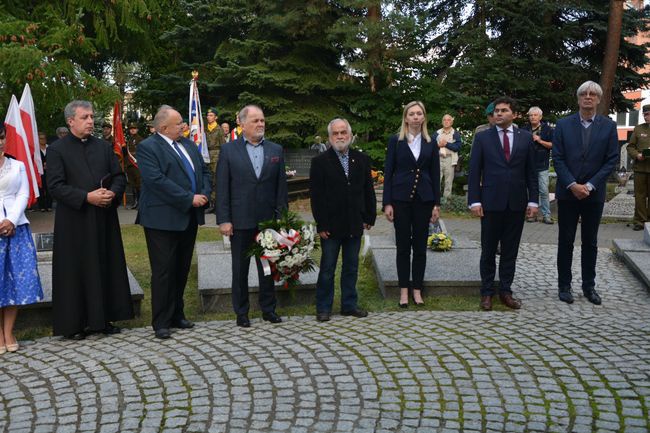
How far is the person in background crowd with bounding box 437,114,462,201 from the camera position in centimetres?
1408

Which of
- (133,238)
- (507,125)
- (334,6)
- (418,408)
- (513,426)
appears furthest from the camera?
(334,6)

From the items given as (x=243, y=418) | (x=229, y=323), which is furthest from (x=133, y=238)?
(x=243, y=418)

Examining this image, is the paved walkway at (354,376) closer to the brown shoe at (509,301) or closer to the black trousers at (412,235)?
the brown shoe at (509,301)

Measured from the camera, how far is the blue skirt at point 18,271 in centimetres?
555

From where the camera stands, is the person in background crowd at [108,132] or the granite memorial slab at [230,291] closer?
the granite memorial slab at [230,291]

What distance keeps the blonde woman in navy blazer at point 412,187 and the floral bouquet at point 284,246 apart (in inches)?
34.5

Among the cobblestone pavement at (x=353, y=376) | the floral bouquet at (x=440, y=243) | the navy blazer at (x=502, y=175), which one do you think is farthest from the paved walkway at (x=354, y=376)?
the floral bouquet at (x=440, y=243)

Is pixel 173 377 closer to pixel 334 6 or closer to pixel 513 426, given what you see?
pixel 513 426

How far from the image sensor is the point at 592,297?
7.04m

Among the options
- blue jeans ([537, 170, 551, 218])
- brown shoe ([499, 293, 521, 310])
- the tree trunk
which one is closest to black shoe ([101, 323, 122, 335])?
brown shoe ([499, 293, 521, 310])

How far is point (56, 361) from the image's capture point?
5.30 m

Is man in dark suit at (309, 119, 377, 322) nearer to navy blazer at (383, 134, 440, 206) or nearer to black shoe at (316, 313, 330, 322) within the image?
black shoe at (316, 313, 330, 322)

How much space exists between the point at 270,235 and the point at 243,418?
224 centimetres

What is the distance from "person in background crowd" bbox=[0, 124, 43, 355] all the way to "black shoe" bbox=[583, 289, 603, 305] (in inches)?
202
